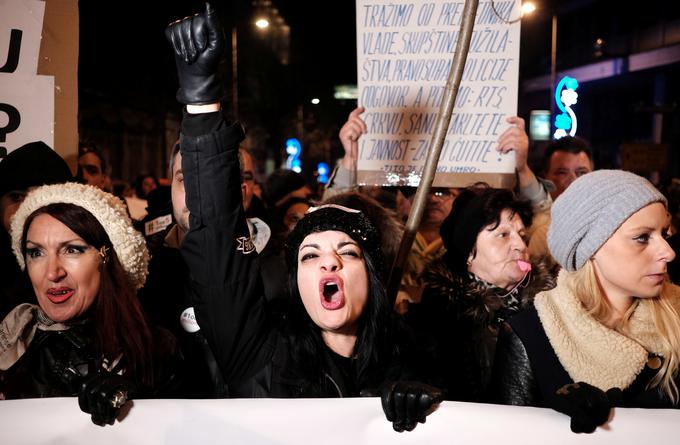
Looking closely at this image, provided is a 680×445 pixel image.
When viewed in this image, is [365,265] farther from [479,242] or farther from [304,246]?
[479,242]

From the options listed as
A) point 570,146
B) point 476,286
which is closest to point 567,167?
point 570,146

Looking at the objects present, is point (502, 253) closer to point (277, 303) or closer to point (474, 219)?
point (474, 219)

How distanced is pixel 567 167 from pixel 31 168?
11.0ft

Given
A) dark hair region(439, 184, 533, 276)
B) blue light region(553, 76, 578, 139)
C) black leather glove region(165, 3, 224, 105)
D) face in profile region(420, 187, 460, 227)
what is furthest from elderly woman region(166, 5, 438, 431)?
blue light region(553, 76, 578, 139)

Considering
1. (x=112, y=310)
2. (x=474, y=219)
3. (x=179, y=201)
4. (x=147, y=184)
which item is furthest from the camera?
(x=147, y=184)

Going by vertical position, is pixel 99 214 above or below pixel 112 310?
above

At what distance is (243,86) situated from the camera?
35.2m

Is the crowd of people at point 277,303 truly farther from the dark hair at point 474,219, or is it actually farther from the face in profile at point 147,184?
the face in profile at point 147,184

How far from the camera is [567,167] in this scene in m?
4.63

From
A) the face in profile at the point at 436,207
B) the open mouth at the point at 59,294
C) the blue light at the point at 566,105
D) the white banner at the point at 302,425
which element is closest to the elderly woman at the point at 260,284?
the white banner at the point at 302,425

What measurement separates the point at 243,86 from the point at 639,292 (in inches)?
1351

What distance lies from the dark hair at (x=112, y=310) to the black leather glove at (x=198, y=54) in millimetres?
635

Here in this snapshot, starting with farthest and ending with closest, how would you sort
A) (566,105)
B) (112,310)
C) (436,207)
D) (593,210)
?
1. (566,105)
2. (436,207)
3. (112,310)
4. (593,210)

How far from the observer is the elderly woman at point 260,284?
206 cm
